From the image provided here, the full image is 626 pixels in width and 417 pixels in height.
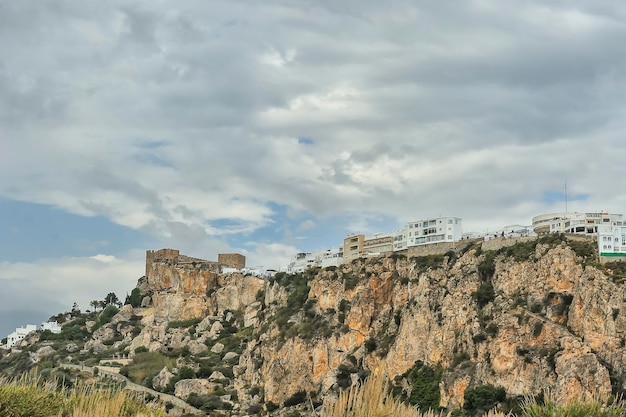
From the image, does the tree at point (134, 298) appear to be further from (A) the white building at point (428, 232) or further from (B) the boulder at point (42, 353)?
(A) the white building at point (428, 232)

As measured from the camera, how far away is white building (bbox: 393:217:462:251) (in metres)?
80.2

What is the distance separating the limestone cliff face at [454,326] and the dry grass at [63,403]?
31552 mm

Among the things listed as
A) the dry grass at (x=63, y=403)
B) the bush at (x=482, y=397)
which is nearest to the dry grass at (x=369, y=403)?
the dry grass at (x=63, y=403)

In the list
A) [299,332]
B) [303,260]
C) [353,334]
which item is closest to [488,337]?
[353,334]

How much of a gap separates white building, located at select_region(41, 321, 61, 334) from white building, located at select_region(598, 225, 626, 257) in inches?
3394

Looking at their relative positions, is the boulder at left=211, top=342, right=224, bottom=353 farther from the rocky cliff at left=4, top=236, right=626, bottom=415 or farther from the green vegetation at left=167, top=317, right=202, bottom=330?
the green vegetation at left=167, top=317, right=202, bottom=330

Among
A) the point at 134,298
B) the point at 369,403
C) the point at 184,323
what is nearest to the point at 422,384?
the point at 369,403

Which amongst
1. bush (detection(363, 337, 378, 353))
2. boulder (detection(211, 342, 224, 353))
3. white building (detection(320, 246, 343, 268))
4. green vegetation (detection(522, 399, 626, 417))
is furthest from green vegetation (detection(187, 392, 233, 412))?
green vegetation (detection(522, 399, 626, 417))

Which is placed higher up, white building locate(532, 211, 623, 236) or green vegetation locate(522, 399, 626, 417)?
white building locate(532, 211, 623, 236)

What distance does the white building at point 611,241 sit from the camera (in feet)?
198

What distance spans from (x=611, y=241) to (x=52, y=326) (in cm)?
9375

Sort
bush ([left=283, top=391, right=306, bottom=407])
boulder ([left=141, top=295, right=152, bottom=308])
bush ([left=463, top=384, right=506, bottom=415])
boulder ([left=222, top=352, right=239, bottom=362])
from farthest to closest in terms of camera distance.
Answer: boulder ([left=141, top=295, right=152, bottom=308]) → boulder ([left=222, top=352, right=239, bottom=362]) → bush ([left=283, top=391, right=306, bottom=407]) → bush ([left=463, top=384, right=506, bottom=415])

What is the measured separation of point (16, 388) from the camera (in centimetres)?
2238

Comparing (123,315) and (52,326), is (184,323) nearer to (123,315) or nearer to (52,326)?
(123,315)
